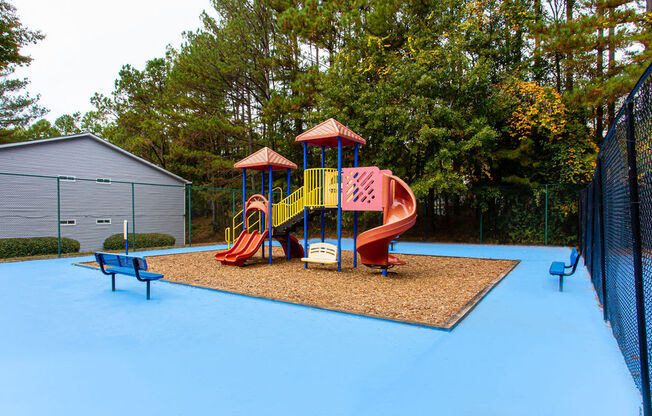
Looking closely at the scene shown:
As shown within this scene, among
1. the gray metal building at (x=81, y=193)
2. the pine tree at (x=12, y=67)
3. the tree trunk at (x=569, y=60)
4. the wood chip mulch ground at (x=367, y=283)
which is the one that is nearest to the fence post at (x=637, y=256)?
the wood chip mulch ground at (x=367, y=283)

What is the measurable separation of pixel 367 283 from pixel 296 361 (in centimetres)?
428

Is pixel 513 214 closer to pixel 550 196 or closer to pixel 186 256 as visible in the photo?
pixel 550 196

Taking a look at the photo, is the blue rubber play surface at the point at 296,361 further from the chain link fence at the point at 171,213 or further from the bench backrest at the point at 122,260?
the chain link fence at the point at 171,213

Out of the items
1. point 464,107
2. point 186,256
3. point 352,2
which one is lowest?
point 186,256

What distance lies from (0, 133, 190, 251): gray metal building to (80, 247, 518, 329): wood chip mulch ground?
718 centimetres

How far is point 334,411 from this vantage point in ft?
8.88

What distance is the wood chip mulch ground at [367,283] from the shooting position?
222 inches

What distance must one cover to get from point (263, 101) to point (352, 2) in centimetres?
761

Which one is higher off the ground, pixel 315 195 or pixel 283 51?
pixel 283 51

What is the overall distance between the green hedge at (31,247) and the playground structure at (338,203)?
7.83 meters

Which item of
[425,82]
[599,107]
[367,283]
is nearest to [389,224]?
[367,283]

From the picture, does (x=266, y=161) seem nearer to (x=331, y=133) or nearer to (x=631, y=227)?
(x=331, y=133)

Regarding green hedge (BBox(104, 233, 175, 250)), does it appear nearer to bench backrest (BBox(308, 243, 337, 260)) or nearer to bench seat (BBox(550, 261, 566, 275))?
bench backrest (BBox(308, 243, 337, 260))

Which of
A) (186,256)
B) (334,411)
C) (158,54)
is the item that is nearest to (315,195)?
(186,256)
